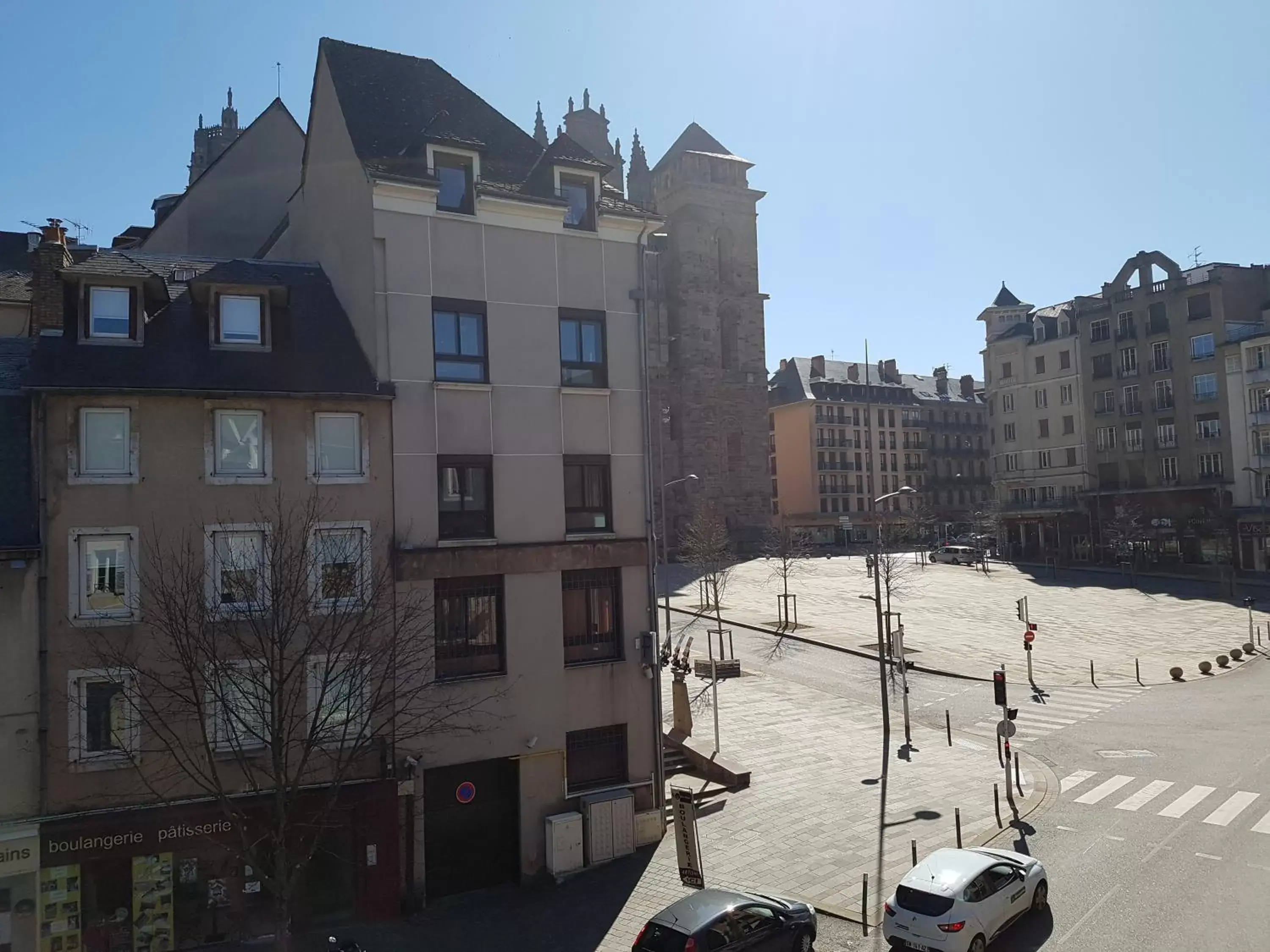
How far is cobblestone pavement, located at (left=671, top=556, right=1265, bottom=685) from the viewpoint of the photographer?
134ft

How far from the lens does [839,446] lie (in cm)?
10500

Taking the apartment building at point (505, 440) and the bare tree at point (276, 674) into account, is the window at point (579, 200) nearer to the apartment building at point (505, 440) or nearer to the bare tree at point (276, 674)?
the apartment building at point (505, 440)

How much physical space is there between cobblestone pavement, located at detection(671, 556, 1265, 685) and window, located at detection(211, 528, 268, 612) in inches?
1181

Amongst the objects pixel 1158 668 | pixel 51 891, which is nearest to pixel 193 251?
pixel 51 891

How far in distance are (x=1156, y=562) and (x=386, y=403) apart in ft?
219

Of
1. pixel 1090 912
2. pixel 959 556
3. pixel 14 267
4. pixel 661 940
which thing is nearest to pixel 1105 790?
pixel 1090 912

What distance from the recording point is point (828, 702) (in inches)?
1324

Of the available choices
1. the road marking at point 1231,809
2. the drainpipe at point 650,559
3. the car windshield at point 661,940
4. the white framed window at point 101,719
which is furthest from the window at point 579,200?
the road marking at point 1231,809

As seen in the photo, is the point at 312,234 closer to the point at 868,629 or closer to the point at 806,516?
the point at 868,629

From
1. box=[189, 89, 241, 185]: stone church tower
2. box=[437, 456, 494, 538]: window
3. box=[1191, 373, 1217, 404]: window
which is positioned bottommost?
box=[437, 456, 494, 538]: window

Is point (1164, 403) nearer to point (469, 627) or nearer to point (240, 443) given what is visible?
point (469, 627)

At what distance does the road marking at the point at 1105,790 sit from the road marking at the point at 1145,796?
515mm

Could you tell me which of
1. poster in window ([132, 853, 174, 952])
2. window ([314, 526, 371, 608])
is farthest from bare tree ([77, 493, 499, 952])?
poster in window ([132, 853, 174, 952])

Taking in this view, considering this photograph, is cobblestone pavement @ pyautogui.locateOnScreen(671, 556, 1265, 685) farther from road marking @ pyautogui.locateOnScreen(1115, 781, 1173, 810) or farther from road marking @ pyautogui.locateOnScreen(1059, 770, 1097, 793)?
road marking @ pyautogui.locateOnScreen(1115, 781, 1173, 810)
